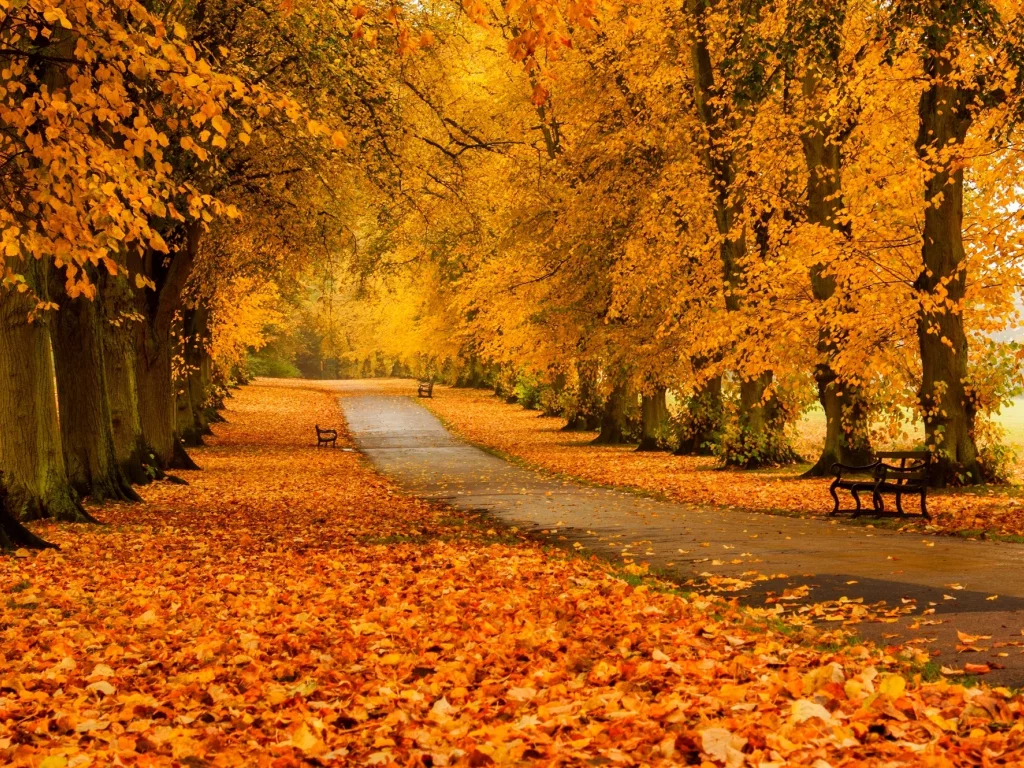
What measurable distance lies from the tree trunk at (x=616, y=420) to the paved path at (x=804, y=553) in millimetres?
11738

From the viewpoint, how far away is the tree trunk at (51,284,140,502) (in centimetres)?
1734

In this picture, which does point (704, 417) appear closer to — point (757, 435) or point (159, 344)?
point (757, 435)

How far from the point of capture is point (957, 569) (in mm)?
10055

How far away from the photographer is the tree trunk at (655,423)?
3176cm

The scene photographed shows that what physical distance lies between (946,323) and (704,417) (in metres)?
10.6

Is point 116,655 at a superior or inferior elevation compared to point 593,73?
inferior

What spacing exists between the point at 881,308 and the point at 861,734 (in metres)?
15.2

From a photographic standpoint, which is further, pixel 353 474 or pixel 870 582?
pixel 353 474

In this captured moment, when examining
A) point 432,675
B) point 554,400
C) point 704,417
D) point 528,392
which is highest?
point 528,392

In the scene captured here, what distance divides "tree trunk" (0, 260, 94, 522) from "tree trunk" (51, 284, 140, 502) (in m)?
2.63

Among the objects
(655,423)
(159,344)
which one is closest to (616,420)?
(655,423)

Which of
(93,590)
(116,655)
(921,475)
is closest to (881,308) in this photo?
(921,475)

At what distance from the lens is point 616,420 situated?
35.4 meters

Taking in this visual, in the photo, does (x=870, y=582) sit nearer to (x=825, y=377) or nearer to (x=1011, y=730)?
(x=1011, y=730)
